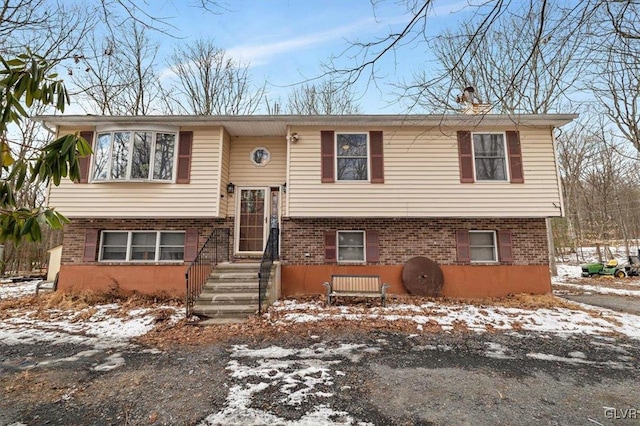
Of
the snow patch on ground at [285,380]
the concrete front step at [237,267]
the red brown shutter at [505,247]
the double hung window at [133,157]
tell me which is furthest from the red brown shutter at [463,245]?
the double hung window at [133,157]

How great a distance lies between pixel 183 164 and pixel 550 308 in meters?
10.3

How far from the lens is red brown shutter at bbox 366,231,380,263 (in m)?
8.67

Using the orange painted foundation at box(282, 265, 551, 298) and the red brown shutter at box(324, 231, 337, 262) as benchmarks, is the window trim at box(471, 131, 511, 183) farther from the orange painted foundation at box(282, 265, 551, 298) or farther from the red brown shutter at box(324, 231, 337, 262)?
the red brown shutter at box(324, 231, 337, 262)

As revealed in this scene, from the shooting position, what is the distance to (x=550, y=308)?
734cm

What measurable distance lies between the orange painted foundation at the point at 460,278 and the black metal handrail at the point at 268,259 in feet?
1.97

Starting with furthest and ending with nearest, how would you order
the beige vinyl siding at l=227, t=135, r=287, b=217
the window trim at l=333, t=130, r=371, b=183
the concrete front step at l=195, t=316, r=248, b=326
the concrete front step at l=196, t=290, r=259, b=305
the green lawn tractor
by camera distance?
the green lawn tractor → the beige vinyl siding at l=227, t=135, r=287, b=217 → the window trim at l=333, t=130, r=371, b=183 → the concrete front step at l=196, t=290, r=259, b=305 → the concrete front step at l=195, t=316, r=248, b=326

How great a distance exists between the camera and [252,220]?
9.13m

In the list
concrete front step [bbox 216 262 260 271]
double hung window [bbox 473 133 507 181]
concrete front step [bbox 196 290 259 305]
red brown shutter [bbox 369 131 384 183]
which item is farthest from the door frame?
Result: double hung window [bbox 473 133 507 181]

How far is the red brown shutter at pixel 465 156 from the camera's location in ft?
27.7

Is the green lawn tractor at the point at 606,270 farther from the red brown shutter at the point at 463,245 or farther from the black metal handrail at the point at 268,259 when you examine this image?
the black metal handrail at the point at 268,259

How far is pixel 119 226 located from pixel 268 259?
15.3ft

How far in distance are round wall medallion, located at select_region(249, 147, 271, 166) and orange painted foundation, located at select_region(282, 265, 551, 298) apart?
11.0ft

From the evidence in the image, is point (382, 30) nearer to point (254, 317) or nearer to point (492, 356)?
point (492, 356)

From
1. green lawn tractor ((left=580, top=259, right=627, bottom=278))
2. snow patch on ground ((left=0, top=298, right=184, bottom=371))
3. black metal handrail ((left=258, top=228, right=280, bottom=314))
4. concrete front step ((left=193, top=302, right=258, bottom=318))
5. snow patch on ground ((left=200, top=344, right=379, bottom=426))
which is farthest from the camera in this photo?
green lawn tractor ((left=580, top=259, right=627, bottom=278))
